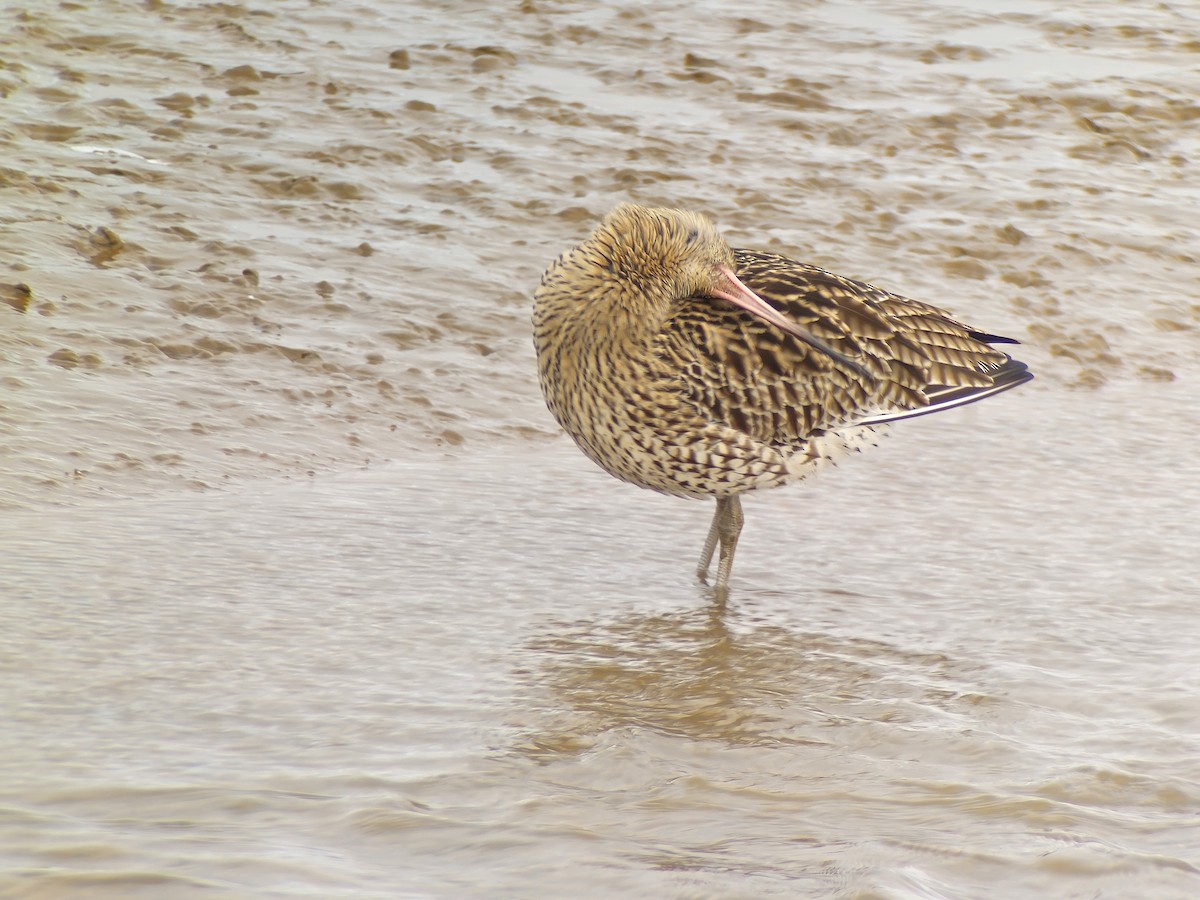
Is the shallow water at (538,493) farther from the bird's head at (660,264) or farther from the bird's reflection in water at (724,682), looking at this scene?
the bird's head at (660,264)

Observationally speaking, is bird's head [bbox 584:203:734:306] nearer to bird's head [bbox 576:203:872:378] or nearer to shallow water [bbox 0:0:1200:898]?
bird's head [bbox 576:203:872:378]

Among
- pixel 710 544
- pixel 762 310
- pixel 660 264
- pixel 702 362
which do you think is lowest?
pixel 710 544

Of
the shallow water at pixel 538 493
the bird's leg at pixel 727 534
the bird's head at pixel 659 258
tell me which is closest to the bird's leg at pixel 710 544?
the bird's leg at pixel 727 534

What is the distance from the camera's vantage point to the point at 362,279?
23.5ft

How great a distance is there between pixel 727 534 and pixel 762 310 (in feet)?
2.36

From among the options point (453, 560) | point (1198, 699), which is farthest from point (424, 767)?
point (1198, 699)

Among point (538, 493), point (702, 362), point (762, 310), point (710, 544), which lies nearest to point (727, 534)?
point (710, 544)

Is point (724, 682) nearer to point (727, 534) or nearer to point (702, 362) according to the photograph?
point (727, 534)

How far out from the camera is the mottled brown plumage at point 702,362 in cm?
509

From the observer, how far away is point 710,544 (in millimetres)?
5430

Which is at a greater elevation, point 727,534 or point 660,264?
point 660,264

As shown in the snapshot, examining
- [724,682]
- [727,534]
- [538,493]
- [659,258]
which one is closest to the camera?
[724,682]

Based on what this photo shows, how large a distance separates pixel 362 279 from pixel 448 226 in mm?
676

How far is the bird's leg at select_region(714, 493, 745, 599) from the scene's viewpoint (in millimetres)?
5254
